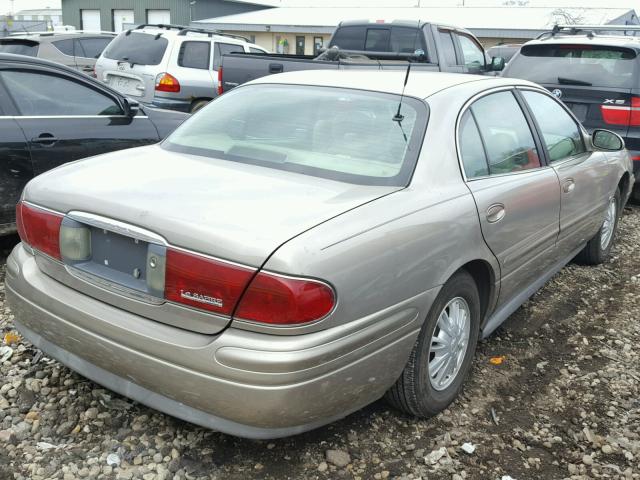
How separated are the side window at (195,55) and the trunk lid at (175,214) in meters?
7.92

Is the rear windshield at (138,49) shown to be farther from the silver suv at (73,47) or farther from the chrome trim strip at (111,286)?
the chrome trim strip at (111,286)

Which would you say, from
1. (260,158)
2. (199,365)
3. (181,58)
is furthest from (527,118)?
(181,58)

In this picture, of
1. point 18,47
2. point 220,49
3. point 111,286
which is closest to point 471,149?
point 111,286

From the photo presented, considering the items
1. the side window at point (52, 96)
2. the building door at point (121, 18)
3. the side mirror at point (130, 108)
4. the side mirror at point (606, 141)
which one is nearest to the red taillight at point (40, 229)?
the side window at point (52, 96)

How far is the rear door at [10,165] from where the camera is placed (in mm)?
4465

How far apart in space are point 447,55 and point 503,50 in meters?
11.1

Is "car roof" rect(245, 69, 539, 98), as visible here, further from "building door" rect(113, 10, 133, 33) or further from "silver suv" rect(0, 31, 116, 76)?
"building door" rect(113, 10, 133, 33)

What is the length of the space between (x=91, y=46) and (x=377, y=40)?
714 cm

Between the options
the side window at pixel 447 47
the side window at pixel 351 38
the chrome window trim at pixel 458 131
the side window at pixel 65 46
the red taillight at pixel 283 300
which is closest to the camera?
the red taillight at pixel 283 300

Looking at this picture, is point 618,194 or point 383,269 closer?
point 383,269

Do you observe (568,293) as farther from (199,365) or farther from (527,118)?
(199,365)

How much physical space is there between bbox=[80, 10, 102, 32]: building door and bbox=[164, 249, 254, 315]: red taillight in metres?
39.3

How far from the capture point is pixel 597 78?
6684 mm

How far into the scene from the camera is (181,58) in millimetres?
10234
